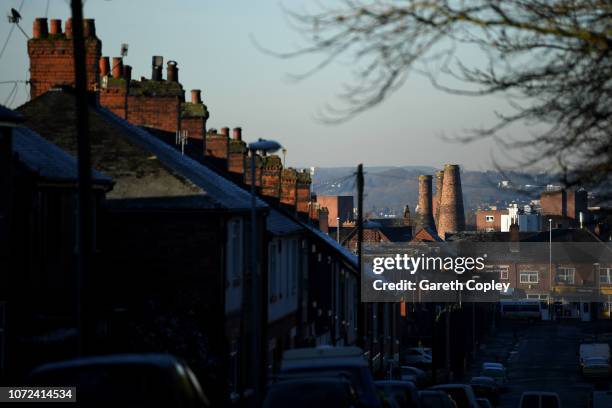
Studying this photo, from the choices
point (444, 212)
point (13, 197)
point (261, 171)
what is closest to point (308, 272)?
point (261, 171)

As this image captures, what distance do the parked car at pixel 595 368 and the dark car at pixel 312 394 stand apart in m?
62.3

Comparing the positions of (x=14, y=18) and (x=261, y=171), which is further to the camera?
(x=261, y=171)

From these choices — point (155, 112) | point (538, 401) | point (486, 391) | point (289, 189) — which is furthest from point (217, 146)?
point (486, 391)

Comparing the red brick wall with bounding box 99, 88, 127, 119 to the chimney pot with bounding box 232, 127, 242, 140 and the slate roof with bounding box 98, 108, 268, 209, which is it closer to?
the slate roof with bounding box 98, 108, 268, 209

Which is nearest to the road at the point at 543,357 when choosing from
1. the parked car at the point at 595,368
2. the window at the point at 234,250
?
the parked car at the point at 595,368

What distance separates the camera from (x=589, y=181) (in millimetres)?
14633

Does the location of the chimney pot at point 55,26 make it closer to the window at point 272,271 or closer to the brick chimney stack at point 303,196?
the window at point 272,271

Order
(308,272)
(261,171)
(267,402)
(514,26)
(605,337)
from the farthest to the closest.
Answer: (605,337)
(261,171)
(308,272)
(267,402)
(514,26)

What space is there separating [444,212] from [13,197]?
14877cm

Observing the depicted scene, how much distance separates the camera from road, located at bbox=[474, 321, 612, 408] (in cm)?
6931

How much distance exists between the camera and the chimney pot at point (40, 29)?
35.8m

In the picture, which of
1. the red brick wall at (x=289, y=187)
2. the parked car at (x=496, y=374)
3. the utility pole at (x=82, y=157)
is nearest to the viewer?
the utility pole at (x=82, y=157)

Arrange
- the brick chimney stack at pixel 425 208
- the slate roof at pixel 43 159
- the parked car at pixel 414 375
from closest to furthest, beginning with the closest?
the slate roof at pixel 43 159 → the parked car at pixel 414 375 → the brick chimney stack at pixel 425 208

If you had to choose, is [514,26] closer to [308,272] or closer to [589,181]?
[589,181]
